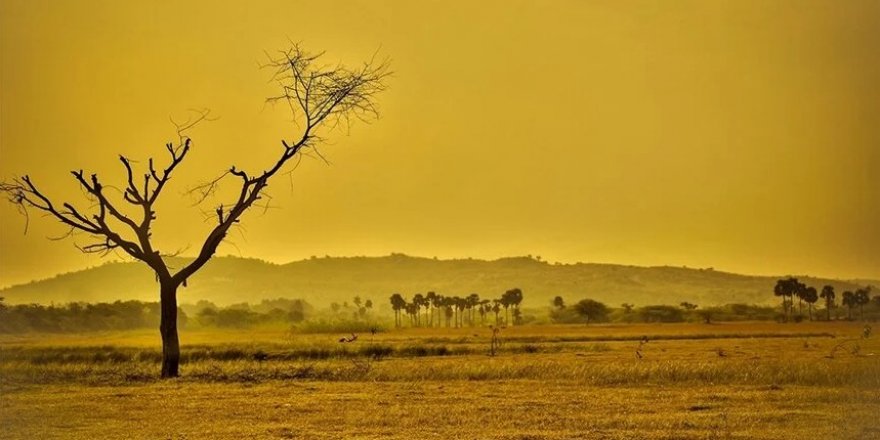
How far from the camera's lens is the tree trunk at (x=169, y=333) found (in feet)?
102

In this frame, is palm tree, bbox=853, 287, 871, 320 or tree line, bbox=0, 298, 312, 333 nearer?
tree line, bbox=0, 298, 312, 333

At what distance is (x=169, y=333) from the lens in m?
31.4

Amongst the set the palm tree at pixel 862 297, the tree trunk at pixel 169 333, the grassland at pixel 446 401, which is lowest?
the grassland at pixel 446 401

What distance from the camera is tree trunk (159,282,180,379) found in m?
31.1

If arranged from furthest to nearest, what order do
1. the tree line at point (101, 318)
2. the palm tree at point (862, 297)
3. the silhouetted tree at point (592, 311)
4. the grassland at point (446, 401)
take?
the silhouetted tree at point (592, 311)
the palm tree at point (862, 297)
the tree line at point (101, 318)
the grassland at point (446, 401)

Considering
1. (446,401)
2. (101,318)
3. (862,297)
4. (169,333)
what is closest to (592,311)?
(862,297)

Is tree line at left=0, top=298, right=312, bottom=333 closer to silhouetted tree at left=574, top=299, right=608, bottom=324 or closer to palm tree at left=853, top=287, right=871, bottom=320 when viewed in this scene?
silhouetted tree at left=574, top=299, right=608, bottom=324

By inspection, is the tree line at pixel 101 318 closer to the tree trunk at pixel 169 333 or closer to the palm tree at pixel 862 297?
the tree trunk at pixel 169 333

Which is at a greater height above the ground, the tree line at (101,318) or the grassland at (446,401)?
the tree line at (101,318)

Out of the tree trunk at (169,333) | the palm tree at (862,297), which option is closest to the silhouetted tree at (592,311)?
the palm tree at (862,297)

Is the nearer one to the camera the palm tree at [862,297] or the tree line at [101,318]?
the tree line at [101,318]

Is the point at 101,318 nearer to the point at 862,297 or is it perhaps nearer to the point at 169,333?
the point at 862,297

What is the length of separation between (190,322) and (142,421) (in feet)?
323

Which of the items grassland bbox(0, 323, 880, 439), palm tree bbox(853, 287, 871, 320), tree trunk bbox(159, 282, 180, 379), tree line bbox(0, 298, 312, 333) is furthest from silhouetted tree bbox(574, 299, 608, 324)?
tree trunk bbox(159, 282, 180, 379)
